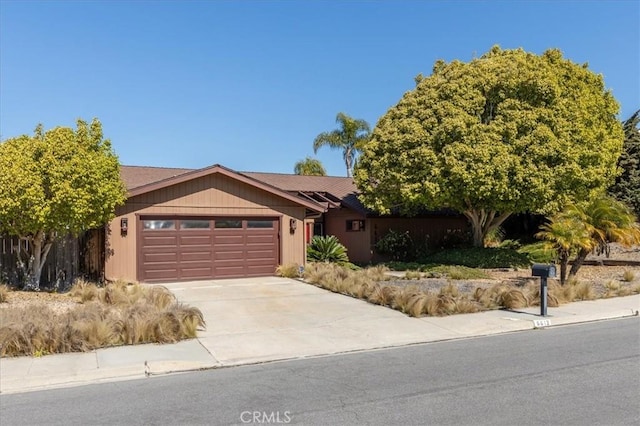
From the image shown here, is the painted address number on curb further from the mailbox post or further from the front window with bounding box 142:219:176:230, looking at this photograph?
the front window with bounding box 142:219:176:230

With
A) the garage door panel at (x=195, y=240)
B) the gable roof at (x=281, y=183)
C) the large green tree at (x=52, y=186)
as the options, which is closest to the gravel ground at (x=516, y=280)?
the gable roof at (x=281, y=183)

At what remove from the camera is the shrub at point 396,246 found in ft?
79.4

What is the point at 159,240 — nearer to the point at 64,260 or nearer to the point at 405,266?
the point at 64,260

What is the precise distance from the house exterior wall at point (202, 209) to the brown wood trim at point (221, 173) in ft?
0.81

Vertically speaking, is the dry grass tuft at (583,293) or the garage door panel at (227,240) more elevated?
the garage door panel at (227,240)

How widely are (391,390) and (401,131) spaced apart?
16.4m

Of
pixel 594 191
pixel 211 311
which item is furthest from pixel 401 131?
pixel 211 311

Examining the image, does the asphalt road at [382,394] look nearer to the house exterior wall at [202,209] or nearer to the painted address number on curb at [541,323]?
the painted address number on curb at [541,323]

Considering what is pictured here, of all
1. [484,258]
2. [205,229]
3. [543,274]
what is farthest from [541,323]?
[205,229]

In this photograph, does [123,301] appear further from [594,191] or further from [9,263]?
[594,191]

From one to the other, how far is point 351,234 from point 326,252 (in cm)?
404

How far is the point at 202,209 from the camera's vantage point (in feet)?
59.1

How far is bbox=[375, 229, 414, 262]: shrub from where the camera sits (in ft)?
79.4

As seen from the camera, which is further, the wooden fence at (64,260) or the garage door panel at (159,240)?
the garage door panel at (159,240)
